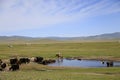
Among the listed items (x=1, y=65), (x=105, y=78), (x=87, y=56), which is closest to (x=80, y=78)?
(x=105, y=78)

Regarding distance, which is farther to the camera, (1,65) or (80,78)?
(1,65)

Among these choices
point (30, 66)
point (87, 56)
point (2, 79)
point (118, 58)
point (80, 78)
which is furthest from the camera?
point (87, 56)

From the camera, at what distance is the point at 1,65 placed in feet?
141

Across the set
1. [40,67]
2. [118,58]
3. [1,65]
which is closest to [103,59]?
[118,58]

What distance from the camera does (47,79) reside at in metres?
26.0

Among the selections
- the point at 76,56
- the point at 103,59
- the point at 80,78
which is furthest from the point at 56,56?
the point at 80,78

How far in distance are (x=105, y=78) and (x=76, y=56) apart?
135 ft

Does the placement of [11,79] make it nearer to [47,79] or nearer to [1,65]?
[47,79]

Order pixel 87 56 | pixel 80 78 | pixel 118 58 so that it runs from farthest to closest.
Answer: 1. pixel 87 56
2. pixel 118 58
3. pixel 80 78

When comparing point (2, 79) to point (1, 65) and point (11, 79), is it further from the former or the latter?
point (1, 65)

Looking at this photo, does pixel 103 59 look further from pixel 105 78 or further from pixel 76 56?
pixel 105 78

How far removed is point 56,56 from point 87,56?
7.75m

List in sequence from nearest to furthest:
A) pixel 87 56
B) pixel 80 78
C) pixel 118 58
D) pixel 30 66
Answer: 1. pixel 80 78
2. pixel 30 66
3. pixel 118 58
4. pixel 87 56

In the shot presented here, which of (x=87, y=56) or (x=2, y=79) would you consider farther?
(x=87, y=56)
